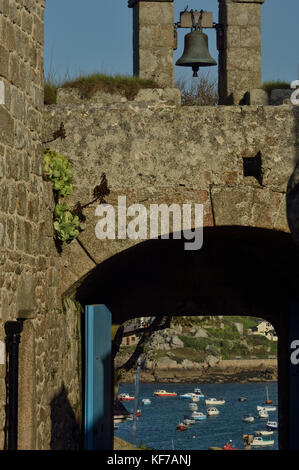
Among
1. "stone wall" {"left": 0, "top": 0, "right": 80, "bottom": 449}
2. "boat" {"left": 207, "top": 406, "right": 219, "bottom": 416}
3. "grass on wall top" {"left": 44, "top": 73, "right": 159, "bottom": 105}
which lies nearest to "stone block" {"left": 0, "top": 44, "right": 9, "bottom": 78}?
"stone wall" {"left": 0, "top": 0, "right": 80, "bottom": 449}

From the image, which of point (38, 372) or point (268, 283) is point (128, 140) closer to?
point (38, 372)

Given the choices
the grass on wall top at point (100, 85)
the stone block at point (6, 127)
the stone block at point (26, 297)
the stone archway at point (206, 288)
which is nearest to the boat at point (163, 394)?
the stone archway at point (206, 288)

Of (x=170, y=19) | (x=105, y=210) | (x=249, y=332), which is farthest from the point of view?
(x=249, y=332)

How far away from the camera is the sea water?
48.3 meters

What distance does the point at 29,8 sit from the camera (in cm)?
632

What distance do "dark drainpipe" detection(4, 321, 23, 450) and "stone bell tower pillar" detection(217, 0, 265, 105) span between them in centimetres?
336

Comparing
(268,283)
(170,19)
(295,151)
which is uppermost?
(170,19)

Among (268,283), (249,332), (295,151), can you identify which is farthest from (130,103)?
(249,332)

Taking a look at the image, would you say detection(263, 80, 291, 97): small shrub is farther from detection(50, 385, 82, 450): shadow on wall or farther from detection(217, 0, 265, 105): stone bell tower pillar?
detection(50, 385, 82, 450): shadow on wall

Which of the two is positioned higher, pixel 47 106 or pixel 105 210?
pixel 47 106

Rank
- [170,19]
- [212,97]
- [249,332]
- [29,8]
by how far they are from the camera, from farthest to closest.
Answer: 1. [249,332]
2. [212,97]
3. [170,19]
4. [29,8]

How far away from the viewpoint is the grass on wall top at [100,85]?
7477mm

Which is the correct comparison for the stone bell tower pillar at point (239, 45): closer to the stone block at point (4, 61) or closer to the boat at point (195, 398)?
the stone block at point (4, 61)

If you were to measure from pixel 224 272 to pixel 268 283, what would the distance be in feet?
1.50
